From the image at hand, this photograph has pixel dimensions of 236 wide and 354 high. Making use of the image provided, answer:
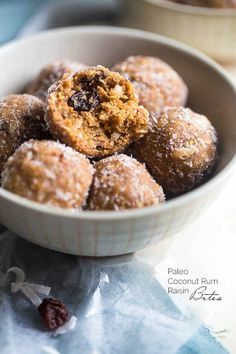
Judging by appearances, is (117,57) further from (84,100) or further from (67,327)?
(67,327)

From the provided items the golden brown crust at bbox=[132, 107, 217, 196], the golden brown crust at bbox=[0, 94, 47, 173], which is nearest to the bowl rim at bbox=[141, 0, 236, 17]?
the golden brown crust at bbox=[132, 107, 217, 196]

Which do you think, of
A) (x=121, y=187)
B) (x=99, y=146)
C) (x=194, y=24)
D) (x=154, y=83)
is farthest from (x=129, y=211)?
(x=194, y=24)

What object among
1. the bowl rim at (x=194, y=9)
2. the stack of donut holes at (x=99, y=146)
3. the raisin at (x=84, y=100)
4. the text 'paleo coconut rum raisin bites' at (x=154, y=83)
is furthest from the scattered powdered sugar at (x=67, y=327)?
the bowl rim at (x=194, y=9)

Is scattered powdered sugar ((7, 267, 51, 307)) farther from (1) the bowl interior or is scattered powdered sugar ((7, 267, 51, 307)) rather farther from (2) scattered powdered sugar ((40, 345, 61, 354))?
(1) the bowl interior

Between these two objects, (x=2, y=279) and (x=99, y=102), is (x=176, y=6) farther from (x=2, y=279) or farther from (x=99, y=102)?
(x=2, y=279)

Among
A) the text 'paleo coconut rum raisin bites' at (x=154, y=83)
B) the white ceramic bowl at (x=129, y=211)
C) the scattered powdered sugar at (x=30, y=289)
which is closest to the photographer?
the white ceramic bowl at (x=129, y=211)

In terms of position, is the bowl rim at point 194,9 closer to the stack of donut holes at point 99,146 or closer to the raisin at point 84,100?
the stack of donut holes at point 99,146

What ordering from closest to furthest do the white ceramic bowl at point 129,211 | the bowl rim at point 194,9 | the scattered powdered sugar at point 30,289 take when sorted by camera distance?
the white ceramic bowl at point 129,211
the scattered powdered sugar at point 30,289
the bowl rim at point 194,9
